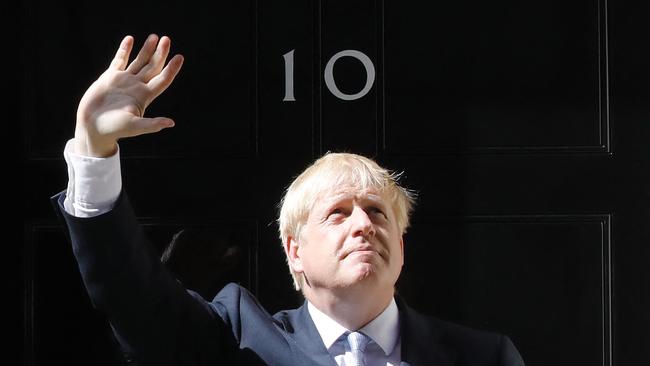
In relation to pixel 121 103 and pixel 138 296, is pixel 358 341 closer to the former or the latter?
pixel 138 296

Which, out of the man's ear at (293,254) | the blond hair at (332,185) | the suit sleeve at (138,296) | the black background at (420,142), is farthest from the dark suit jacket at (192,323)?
the black background at (420,142)

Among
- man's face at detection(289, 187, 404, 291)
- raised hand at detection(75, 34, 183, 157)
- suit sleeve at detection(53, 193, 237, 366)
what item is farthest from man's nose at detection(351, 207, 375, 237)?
raised hand at detection(75, 34, 183, 157)

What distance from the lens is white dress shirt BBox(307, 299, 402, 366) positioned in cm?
297

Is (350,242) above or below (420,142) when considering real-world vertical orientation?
below

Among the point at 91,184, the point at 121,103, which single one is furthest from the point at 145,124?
the point at 91,184

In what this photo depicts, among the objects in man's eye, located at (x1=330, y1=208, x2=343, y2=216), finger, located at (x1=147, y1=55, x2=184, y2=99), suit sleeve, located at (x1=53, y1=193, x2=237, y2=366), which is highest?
finger, located at (x1=147, y1=55, x2=184, y2=99)

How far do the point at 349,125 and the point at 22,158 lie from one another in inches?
37.9

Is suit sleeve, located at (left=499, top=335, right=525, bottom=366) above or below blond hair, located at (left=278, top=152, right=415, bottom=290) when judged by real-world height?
below

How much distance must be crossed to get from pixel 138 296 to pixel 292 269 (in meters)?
0.54

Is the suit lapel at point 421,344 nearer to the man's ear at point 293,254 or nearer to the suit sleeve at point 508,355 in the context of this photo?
the suit sleeve at point 508,355

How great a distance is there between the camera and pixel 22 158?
11.5ft

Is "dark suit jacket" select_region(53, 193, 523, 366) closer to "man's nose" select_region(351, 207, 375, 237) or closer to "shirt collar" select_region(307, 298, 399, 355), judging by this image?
"shirt collar" select_region(307, 298, 399, 355)

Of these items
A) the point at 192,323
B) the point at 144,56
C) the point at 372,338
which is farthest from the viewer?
the point at 372,338

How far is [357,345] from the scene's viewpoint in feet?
9.66
